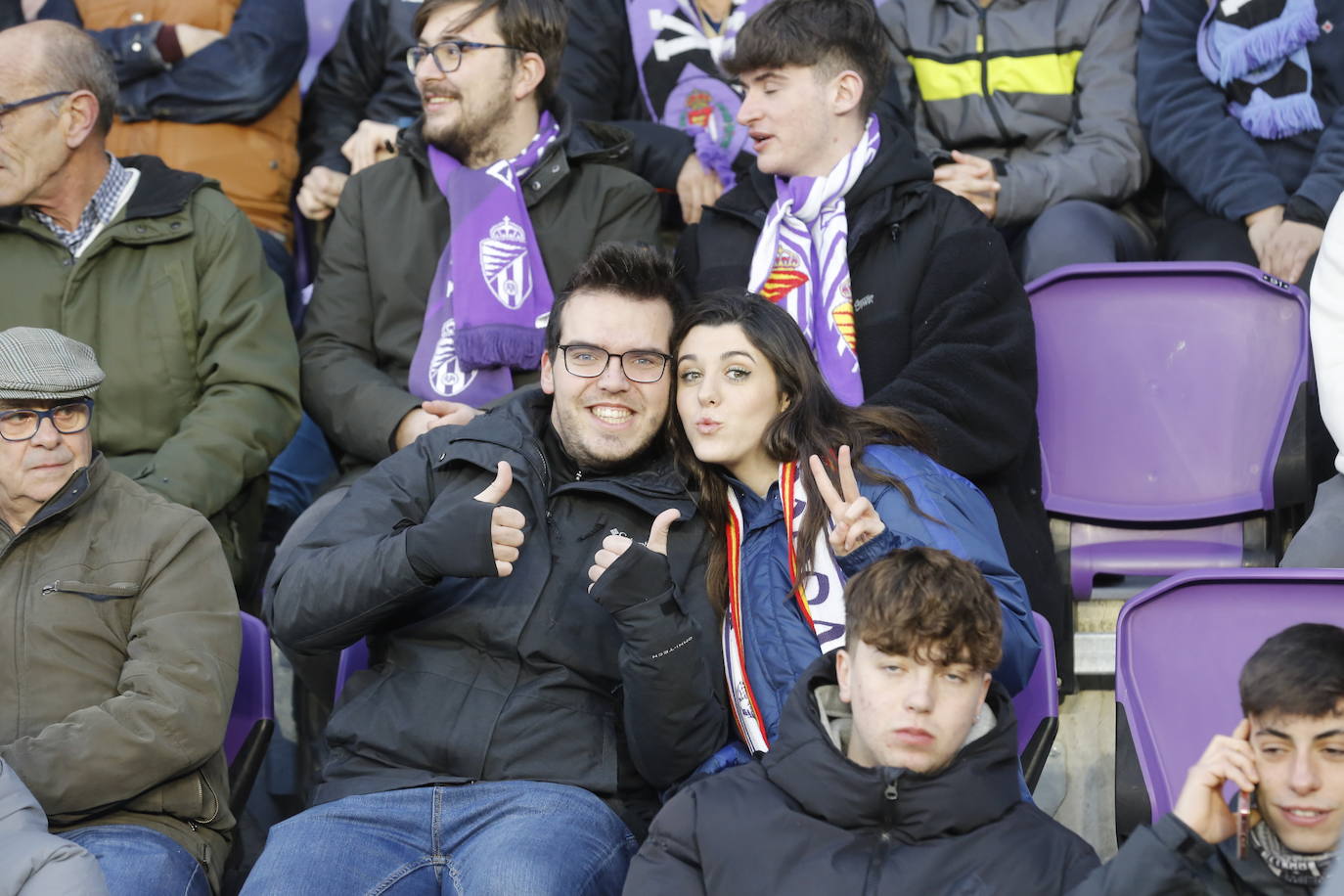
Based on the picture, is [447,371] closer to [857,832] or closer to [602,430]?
[602,430]

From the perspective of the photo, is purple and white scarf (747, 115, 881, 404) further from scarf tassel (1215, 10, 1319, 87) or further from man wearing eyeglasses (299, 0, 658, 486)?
scarf tassel (1215, 10, 1319, 87)

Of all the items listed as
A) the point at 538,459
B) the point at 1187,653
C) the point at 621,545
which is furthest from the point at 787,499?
the point at 1187,653

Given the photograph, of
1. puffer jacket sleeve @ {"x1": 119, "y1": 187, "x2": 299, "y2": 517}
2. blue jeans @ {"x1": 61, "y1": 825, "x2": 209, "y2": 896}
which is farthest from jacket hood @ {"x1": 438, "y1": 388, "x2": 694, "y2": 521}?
blue jeans @ {"x1": 61, "y1": 825, "x2": 209, "y2": 896}

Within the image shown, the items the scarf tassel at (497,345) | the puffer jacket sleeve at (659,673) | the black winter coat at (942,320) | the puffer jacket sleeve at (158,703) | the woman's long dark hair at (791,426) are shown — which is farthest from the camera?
the scarf tassel at (497,345)

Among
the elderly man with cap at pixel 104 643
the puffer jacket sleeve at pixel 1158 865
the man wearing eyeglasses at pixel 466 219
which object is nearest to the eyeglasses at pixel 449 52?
the man wearing eyeglasses at pixel 466 219

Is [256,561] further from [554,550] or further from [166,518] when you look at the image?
[554,550]

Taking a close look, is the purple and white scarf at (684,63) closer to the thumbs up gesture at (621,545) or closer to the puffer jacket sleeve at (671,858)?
the thumbs up gesture at (621,545)

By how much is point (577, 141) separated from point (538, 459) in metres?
1.44

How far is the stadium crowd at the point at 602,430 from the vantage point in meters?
2.86

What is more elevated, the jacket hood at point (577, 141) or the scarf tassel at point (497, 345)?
the jacket hood at point (577, 141)

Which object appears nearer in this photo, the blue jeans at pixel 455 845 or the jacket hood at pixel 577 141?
the blue jeans at pixel 455 845

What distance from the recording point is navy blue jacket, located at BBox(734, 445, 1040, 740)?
10.8ft

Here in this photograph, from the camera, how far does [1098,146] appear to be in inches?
199

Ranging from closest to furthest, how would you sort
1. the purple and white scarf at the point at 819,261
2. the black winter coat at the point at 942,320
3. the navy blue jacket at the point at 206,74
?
the black winter coat at the point at 942,320, the purple and white scarf at the point at 819,261, the navy blue jacket at the point at 206,74
